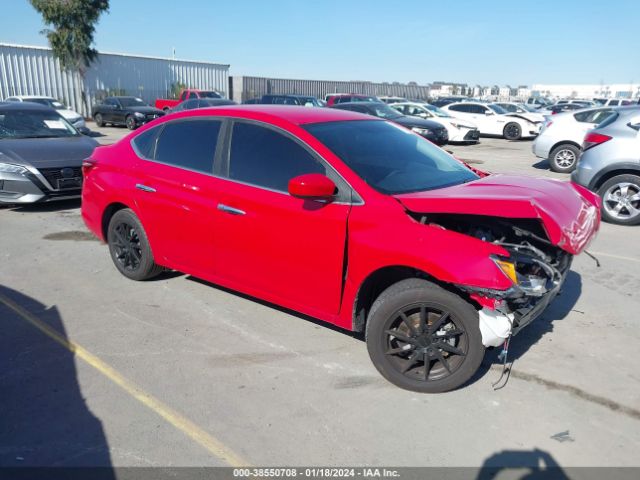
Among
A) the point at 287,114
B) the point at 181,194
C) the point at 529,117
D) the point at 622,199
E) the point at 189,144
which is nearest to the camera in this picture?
the point at 287,114

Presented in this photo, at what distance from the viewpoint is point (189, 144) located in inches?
178

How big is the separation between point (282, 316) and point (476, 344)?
180cm

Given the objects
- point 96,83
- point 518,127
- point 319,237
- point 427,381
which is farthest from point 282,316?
point 96,83

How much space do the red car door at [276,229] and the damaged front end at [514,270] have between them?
0.67m

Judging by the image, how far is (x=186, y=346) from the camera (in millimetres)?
3971

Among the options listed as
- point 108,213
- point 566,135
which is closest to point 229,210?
point 108,213

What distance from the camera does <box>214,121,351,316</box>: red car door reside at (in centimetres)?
357

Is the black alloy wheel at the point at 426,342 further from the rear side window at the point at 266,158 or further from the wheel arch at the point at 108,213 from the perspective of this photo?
the wheel arch at the point at 108,213

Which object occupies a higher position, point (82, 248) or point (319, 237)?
point (319, 237)

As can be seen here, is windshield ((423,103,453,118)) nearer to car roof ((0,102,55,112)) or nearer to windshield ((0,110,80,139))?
windshield ((0,110,80,139))

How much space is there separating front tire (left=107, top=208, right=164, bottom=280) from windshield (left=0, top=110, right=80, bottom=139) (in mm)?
4623

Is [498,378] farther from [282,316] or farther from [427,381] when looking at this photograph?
[282,316]

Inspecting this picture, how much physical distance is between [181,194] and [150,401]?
176cm

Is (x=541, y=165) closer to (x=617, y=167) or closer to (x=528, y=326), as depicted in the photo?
(x=617, y=167)
